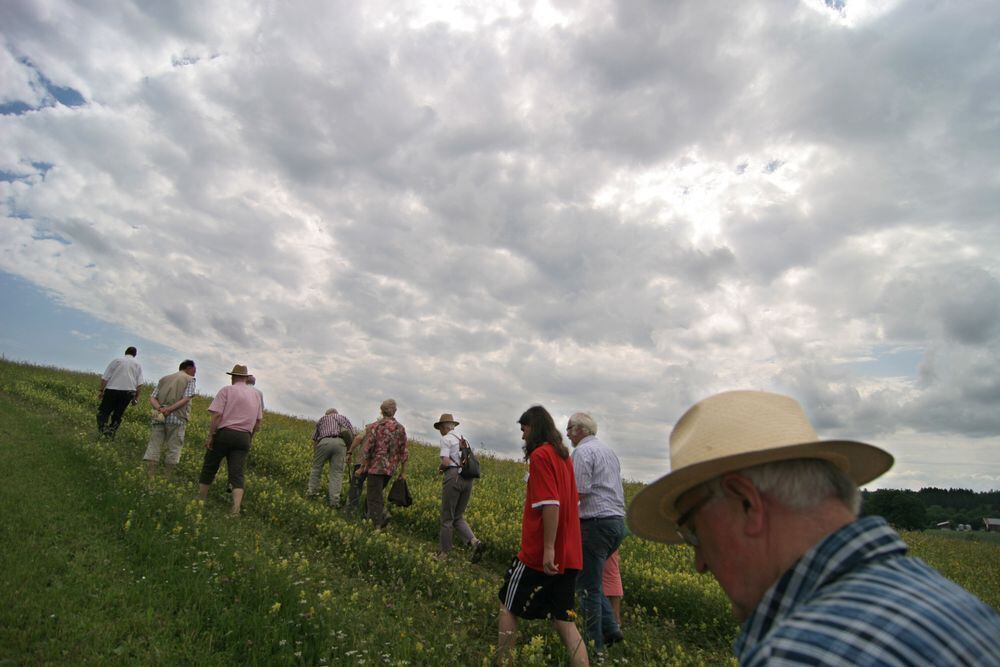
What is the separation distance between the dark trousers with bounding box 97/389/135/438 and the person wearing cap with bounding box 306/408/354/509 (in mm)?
6037

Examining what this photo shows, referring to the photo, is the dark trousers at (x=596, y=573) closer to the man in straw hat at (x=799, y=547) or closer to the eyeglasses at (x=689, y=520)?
the man in straw hat at (x=799, y=547)

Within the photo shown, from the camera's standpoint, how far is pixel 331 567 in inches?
332

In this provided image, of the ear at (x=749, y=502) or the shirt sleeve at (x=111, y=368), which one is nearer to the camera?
the ear at (x=749, y=502)

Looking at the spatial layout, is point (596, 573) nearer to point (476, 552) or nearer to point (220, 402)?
point (476, 552)

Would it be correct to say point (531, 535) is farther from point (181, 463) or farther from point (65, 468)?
point (181, 463)

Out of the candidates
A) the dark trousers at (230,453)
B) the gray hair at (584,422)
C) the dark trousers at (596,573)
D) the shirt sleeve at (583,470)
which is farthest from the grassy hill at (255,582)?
the gray hair at (584,422)

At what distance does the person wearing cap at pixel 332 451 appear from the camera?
1293 centimetres

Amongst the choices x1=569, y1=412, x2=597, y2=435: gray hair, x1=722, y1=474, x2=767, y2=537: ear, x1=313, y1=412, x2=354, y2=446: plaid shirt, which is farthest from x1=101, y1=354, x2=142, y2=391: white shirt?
x1=722, y1=474, x2=767, y2=537: ear

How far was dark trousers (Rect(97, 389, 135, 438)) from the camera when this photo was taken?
15523mm

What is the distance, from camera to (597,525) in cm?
671

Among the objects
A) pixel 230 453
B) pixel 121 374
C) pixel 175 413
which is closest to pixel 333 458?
pixel 230 453

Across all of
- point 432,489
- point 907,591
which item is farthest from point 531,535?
point 432,489

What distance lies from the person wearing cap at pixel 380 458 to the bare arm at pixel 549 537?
20.5ft

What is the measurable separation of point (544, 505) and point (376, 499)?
21.6ft
